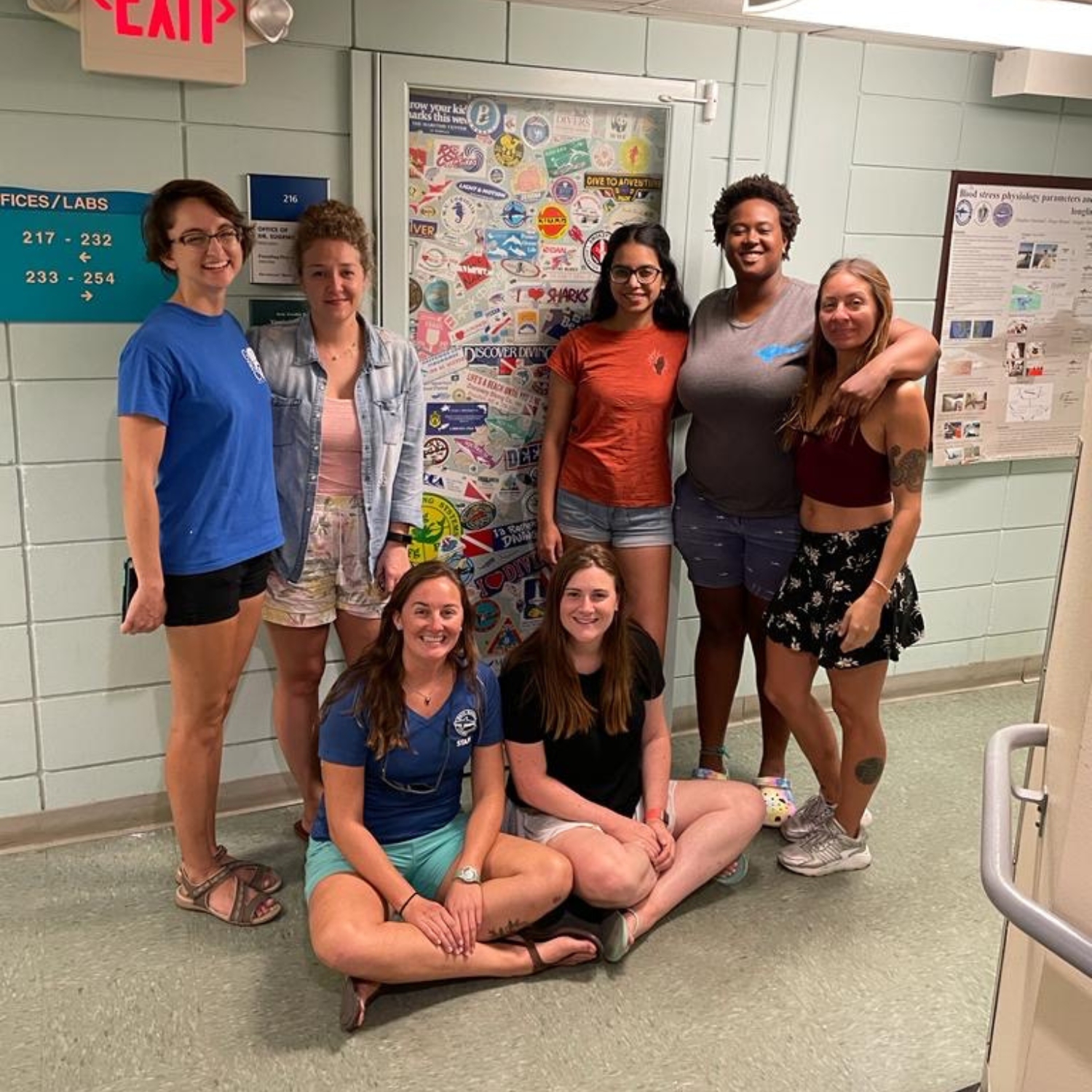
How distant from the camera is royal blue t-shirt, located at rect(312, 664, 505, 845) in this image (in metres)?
2.41

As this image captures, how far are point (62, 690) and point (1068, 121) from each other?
363 cm

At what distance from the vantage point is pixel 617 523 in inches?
122

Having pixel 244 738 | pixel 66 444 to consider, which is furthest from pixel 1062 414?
pixel 66 444

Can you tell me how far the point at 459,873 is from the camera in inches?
95.2

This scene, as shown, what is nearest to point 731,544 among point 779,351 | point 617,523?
point 617,523

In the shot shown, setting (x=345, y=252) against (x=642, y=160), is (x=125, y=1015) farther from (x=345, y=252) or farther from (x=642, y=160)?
(x=642, y=160)

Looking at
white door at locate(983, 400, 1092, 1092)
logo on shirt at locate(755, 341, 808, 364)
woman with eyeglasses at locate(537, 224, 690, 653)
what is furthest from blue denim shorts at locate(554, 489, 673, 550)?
white door at locate(983, 400, 1092, 1092)

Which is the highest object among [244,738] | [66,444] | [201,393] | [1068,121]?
[1068,121]

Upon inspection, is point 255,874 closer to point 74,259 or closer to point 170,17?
point 74,259

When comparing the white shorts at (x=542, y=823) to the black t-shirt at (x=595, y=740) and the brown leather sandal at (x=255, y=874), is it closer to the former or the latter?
the black t-shirt at (x=595, y=740)

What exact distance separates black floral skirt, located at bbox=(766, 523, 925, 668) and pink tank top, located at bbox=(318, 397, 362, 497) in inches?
45.2

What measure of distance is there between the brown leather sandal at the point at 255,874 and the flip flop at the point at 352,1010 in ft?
1.67

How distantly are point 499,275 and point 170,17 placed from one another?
41.3 inches

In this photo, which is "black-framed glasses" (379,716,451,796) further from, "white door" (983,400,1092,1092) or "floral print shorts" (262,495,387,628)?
"white door" (983,400,1092,1092)
